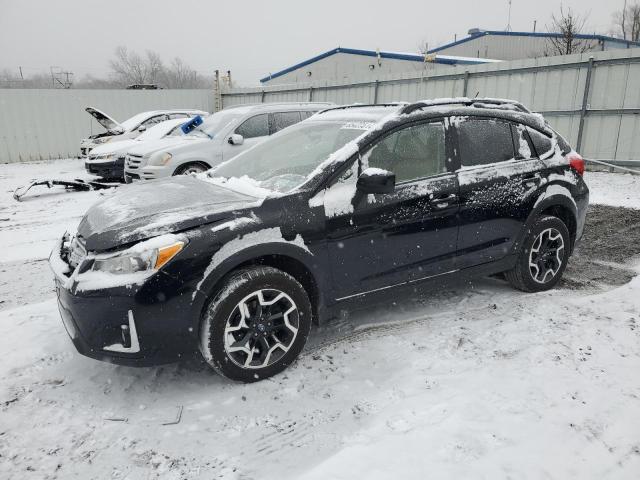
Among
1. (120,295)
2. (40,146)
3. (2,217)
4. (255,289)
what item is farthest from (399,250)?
(40,146)

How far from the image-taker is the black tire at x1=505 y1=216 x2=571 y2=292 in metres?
4.05

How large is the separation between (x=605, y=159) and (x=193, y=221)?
981 cm

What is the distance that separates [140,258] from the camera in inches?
102

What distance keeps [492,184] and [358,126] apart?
1.17 m

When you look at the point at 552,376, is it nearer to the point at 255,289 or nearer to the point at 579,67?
the point at 255,289

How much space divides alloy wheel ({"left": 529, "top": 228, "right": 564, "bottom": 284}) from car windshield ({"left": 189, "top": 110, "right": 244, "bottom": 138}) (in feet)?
19.2

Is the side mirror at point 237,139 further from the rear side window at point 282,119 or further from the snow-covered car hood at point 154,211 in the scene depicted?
the snow-covered car hood at point 154,211

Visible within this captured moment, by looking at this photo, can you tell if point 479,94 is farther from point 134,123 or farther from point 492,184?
point 134,123

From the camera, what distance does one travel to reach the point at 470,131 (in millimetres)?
3746

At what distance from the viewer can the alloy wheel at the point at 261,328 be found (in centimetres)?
282

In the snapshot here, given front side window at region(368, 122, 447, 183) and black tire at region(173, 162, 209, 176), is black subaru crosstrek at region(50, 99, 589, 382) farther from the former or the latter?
black tire at region(173, 162, 209, 176)

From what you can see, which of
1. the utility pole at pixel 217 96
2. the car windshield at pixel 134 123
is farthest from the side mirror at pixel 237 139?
the utility pole at pixel 217 96

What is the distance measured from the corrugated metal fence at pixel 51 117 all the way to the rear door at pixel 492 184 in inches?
657

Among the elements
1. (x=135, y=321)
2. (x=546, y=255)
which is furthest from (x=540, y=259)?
(x=135, y=321)
